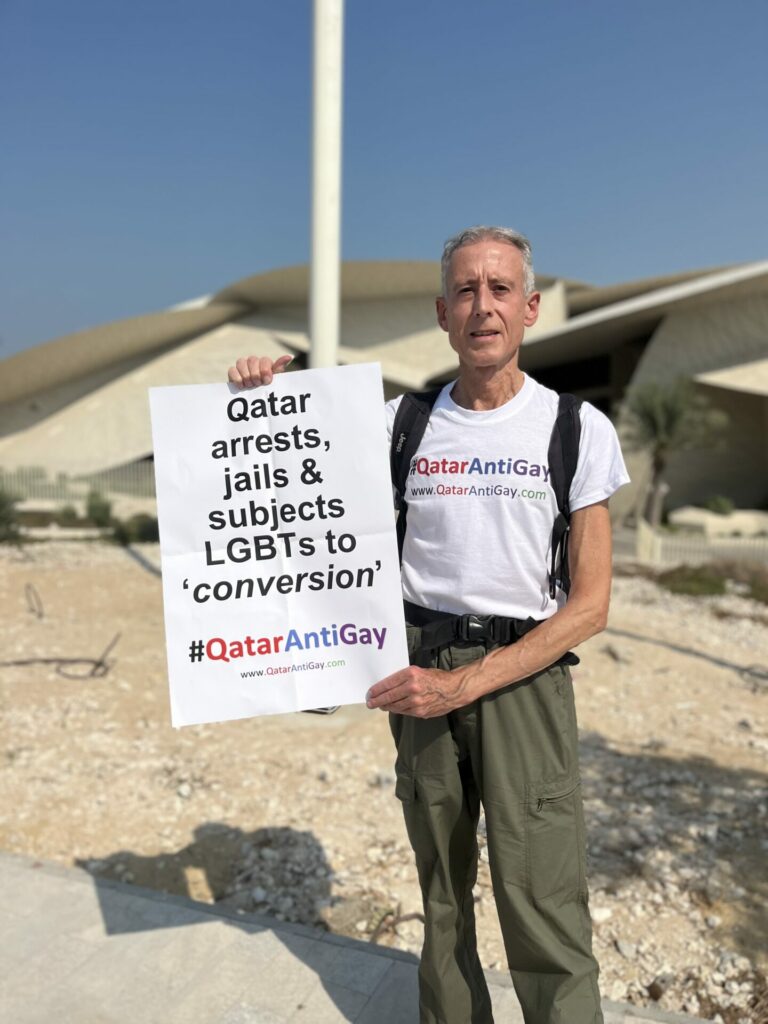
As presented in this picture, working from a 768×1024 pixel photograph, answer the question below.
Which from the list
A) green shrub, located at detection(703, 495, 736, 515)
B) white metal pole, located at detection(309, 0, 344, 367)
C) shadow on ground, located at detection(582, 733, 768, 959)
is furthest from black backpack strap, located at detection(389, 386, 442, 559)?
green shrub, located at detection(703, 495, 736, 515)

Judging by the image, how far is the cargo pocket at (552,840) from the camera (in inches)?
70.2

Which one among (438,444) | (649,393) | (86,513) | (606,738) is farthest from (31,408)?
(438,444)

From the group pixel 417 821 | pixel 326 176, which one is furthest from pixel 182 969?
pixel 326 176

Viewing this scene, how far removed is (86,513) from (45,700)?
1296 cm

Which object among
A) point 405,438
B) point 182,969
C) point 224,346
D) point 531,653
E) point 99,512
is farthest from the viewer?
point 224,346

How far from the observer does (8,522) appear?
43.2ft

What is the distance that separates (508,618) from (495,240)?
87cm

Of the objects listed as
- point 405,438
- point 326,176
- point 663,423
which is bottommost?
point 663,423

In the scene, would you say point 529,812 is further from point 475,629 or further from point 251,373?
point 251,373

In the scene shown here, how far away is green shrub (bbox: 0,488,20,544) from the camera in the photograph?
1286 centimetres

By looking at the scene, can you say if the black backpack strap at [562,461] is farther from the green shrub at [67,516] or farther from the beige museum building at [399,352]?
the beige museum building at [399,352]

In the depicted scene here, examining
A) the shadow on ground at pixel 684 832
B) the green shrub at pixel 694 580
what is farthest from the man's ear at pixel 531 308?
the green shrub at pixel 694 580

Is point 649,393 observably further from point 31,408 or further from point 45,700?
point 31,408

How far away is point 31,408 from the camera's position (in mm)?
30859
